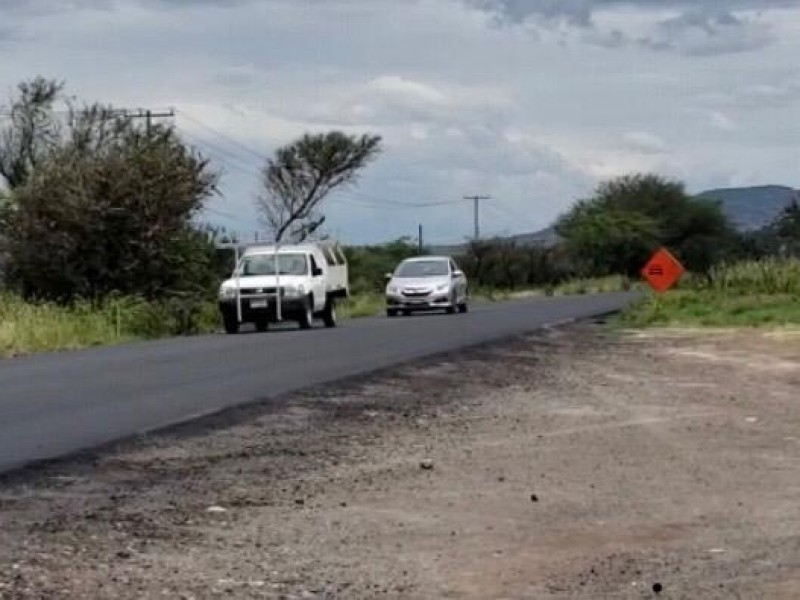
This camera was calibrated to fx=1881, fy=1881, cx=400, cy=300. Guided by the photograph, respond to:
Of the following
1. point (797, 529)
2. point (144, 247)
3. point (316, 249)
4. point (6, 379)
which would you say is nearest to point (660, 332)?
point (316, 249)

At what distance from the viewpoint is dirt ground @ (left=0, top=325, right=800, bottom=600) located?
368 inches

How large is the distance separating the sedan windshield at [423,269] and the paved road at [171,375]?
10109mm

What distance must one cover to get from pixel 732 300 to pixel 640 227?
2097 inches

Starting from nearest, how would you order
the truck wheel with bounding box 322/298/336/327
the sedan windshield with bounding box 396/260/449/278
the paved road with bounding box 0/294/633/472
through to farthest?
the paved road with bounding box 0/294/633/472 → the truck wheel with bounding box 322/298/336/327 → the sedan windshield with bounding box 396/260/449/278

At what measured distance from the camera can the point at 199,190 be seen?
140 ft

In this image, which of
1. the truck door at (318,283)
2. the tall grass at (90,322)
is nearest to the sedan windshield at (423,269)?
the tall grass at (90,322)

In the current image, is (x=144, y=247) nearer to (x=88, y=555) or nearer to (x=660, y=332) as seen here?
(x=660, y=332)

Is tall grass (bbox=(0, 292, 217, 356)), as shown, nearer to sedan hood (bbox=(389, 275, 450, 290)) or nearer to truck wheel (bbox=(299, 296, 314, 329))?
truck wheel (bbox=(299, 296, 314, 329))

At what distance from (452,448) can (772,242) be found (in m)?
75.7

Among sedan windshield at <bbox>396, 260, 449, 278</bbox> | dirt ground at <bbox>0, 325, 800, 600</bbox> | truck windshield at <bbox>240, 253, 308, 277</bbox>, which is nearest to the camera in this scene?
dirt ground at <bbox>0, 325, 800, 600</bbox>

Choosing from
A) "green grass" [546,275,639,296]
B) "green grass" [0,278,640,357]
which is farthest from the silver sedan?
"green grass" [546,275,639,296]

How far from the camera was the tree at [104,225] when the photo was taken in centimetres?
4025

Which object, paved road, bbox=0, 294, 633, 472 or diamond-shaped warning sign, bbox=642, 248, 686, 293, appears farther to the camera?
diamond-shaped warning sign, bbox=642, 248, 686, 293

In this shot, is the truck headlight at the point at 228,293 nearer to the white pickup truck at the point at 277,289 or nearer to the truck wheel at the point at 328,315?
the white pickup truck at the point at 277,289
